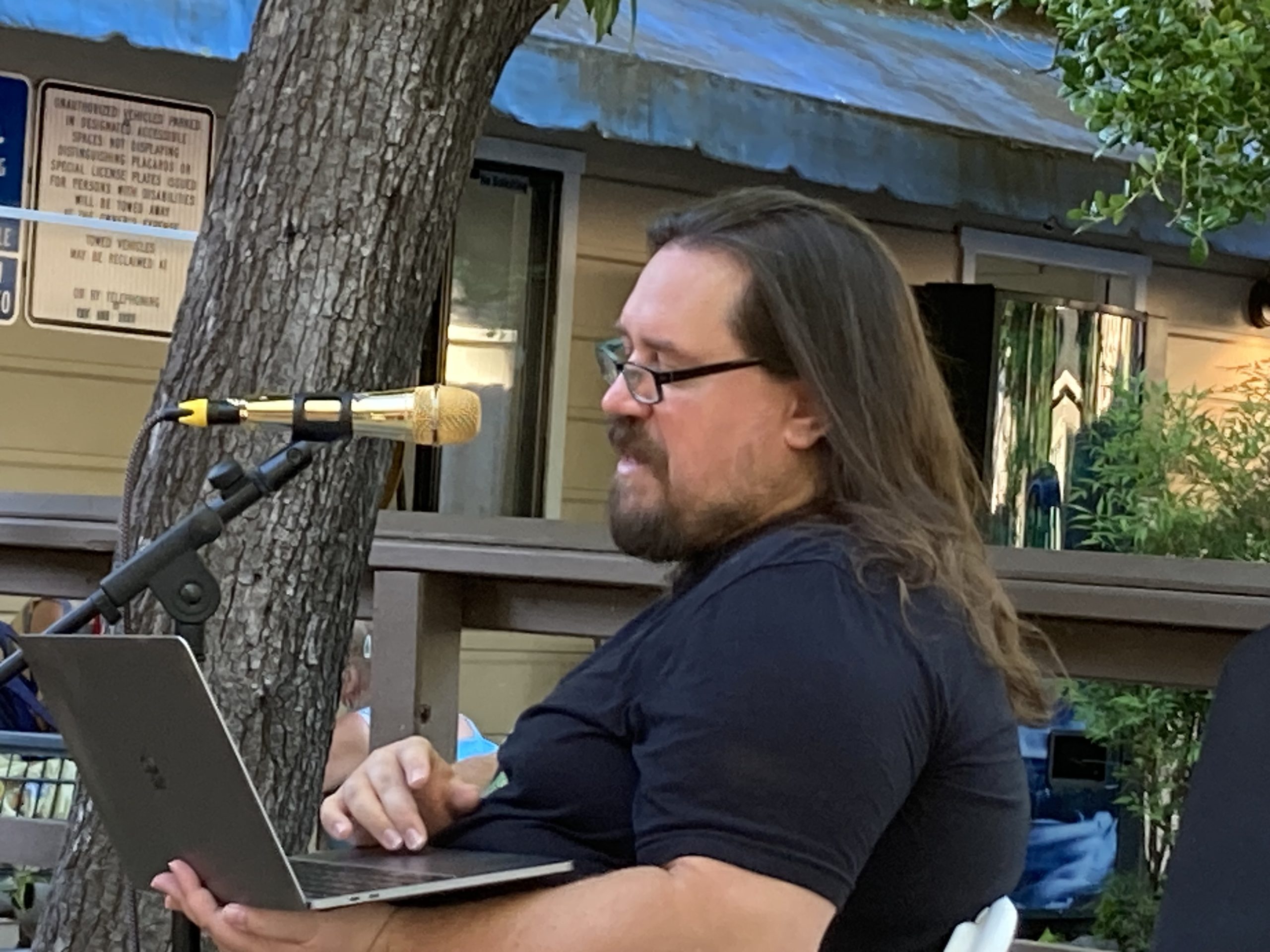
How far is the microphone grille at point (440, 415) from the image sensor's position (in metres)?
1.66

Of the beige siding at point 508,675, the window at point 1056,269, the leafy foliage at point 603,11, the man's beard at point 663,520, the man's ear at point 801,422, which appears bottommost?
the beige siding at point 508,675

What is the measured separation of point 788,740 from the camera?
137cm

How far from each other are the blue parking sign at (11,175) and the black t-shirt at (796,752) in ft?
10.1

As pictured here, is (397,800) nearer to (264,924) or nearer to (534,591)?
(264,924)

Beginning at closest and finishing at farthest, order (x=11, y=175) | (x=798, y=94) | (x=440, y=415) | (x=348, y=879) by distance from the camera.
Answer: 1. (x=348, y=879)
2. (x=440, y=415)
3. (x=11, y=175)
4. (x=798, y=94)

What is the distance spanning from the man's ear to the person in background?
2.02 metres

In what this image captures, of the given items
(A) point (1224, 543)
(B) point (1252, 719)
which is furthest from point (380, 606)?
(A) point (1224, 543)

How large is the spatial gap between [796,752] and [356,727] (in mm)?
2708

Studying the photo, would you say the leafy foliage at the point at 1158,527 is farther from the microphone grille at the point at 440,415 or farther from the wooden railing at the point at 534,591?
the microphone grille at the point at 440,415

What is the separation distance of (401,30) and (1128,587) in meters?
1.32

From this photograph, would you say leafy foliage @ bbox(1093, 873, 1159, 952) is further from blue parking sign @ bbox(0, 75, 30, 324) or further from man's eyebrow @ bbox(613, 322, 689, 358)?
blue parking sign @ bbox(0, 75, 30, 324)

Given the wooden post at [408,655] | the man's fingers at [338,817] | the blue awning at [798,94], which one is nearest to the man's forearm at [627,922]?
the man's fingers at [338,817]

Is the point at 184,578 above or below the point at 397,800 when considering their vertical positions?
above

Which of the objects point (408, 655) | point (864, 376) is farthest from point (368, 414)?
point (408, 655)
